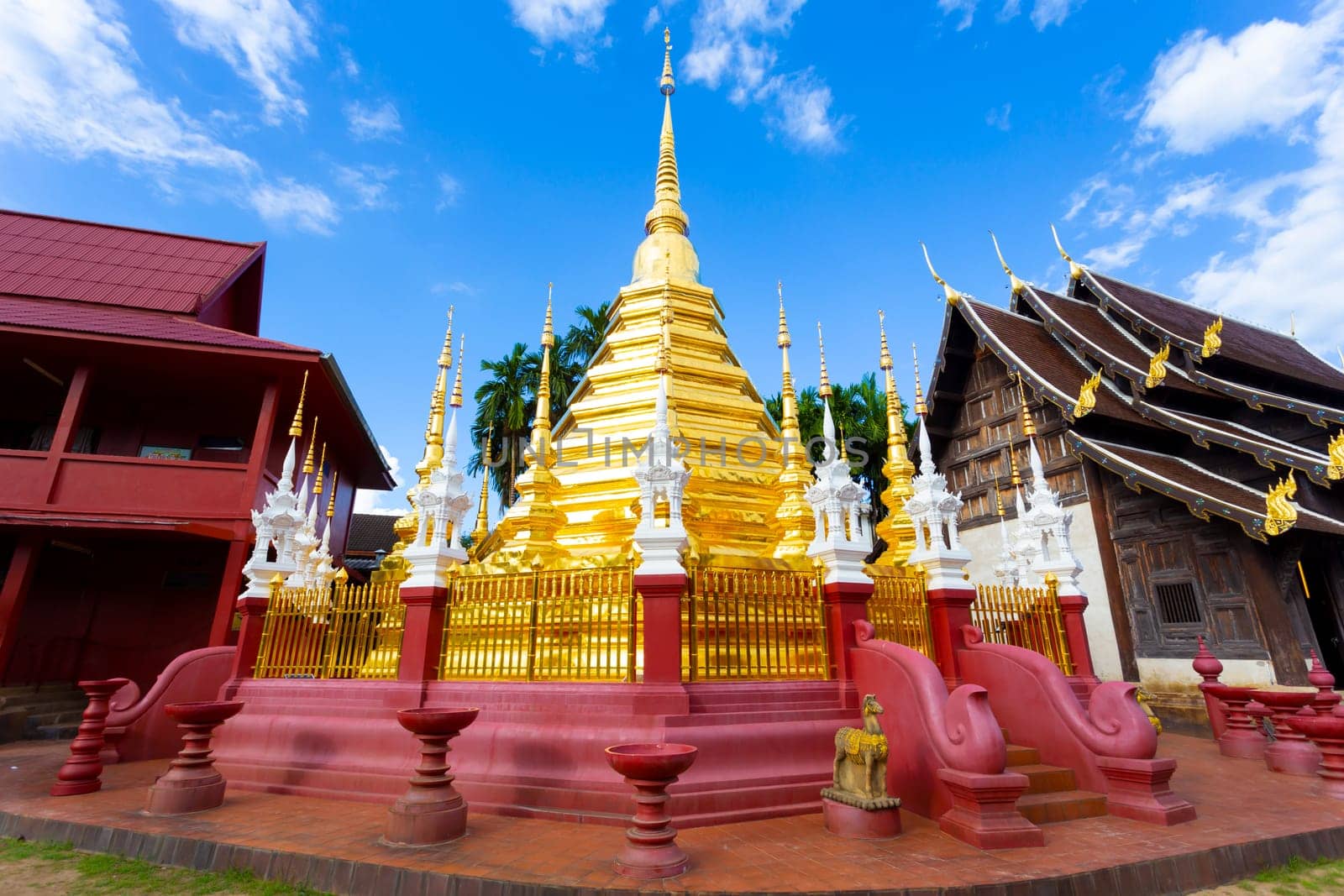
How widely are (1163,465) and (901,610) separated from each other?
10.0 meters

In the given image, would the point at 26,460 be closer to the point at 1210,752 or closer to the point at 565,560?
the point at 565,560

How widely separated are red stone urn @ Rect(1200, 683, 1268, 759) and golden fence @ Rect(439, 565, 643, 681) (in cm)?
872

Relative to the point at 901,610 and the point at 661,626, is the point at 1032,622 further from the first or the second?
the point at 661,626

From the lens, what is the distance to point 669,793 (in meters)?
6.01

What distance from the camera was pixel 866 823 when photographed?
5.62 meters

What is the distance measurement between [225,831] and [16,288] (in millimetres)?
16189

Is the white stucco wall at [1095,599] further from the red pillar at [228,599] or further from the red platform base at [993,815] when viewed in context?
the red pillar at [228,599]

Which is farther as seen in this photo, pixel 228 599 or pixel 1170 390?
pixel 1170 390

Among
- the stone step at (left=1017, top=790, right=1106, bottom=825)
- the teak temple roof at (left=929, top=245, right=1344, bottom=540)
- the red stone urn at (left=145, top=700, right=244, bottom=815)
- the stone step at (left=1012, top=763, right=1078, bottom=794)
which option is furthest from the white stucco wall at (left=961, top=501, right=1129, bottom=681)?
the red stone urn at (left=145, top=700, right=244, bottom=815)

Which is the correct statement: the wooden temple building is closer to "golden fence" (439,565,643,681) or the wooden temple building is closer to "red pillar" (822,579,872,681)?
"red pillar" (822,579,872,681)

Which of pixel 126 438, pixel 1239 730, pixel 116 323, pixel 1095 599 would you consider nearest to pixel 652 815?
pixel 1239 730

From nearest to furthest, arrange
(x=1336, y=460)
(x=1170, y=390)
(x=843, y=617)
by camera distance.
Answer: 1. (x=843, y=617)
2. (x=1336, y=460)
3. (x=1170, y=390)

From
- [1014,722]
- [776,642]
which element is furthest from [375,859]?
[1014,722]

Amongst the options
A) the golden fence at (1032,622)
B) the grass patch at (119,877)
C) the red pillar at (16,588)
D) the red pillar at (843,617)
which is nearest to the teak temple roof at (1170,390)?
the golden fence at (1032,622)
